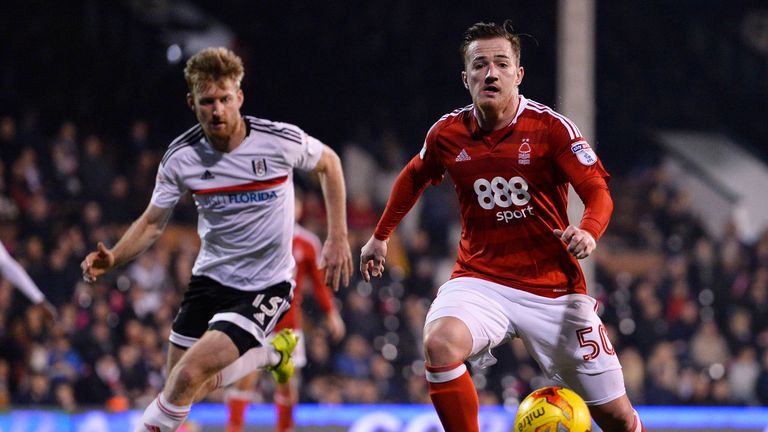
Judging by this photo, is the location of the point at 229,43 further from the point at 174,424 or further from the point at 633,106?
the point at 174,424

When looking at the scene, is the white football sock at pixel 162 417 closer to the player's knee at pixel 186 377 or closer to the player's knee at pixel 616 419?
the player's knee at pixel 186 377

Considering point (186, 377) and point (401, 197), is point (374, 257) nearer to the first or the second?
point (401, 197)

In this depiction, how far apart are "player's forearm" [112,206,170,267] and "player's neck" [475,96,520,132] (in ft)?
5.96

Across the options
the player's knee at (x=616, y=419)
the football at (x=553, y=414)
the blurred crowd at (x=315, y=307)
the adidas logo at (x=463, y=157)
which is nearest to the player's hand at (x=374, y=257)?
the adidas logo at (x=463, y=157)

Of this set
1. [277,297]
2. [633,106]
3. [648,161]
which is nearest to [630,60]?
[633,106]

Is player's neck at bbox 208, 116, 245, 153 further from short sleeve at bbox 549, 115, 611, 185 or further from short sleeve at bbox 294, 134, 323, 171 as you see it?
short sleeve at bbox 549, 115, 611, 185

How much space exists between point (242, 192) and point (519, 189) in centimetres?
166

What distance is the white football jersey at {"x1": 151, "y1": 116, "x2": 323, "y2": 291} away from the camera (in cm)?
607

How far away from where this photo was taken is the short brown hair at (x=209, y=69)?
584 centimetres

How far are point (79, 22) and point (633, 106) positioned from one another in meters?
9.47

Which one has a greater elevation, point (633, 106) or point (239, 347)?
point (239, 347)

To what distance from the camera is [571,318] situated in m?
5.18

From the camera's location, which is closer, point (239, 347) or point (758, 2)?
point (239, 347)

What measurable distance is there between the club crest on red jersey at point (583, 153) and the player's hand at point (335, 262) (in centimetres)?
140
